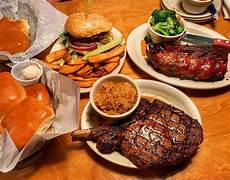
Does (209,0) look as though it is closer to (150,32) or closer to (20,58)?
(150,32)

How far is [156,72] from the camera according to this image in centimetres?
150

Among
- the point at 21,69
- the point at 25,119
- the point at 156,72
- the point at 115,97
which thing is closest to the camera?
the point at 25,119

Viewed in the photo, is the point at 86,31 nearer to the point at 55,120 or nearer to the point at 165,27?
the point at 165,27

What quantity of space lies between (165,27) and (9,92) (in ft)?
2.39

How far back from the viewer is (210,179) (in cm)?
121

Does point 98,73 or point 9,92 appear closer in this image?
point 9,92

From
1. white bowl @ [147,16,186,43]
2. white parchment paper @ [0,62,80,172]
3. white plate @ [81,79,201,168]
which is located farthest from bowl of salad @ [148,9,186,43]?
white parchment paper @ [0,62,80,172]

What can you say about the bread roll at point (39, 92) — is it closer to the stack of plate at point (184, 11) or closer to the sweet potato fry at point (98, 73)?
the sweet potato fry at point (98, 73)

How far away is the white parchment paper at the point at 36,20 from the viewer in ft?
4.97

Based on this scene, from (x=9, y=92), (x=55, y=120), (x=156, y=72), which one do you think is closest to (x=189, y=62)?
(x=156, y=72)

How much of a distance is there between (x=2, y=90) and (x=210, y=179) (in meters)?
0.78

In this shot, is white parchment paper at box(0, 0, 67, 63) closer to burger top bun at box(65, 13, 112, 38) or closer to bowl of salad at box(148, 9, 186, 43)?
burger top bun at box(65, 13, 112, 38)

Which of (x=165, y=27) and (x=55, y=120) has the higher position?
(x=165, y=27)

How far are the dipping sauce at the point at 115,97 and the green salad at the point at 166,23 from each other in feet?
1.28
